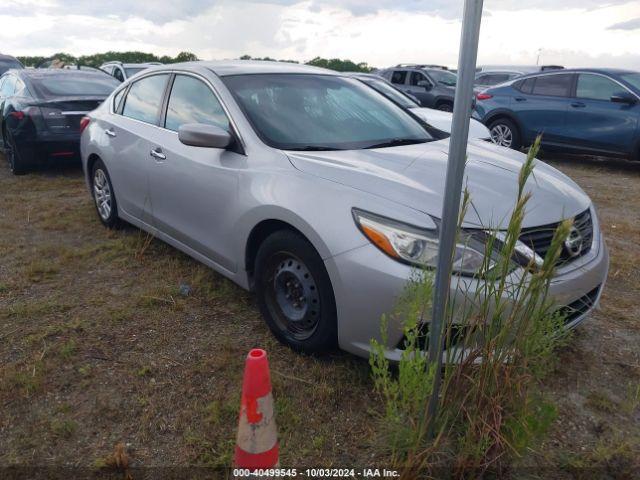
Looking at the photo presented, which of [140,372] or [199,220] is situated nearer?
[140,372]

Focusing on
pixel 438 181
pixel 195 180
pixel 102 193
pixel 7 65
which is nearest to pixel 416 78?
pixel 7 65

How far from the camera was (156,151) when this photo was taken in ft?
13.1

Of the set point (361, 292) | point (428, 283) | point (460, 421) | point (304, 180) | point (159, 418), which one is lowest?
point (159, 418)

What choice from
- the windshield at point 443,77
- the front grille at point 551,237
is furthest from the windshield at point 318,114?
the windshield at point 443,77

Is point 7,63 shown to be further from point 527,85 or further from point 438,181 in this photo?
point 438,181

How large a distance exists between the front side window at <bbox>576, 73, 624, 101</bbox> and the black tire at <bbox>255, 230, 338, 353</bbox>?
287 inches

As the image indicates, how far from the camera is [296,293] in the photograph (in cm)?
298

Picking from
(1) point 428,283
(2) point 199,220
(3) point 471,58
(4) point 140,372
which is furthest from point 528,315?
(2) point 199,220

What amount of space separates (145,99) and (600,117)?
677 cm

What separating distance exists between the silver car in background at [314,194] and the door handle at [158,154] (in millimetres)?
16

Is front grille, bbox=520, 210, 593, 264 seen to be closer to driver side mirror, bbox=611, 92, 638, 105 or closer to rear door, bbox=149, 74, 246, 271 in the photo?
rear door, bbox=149, 74, 246, 271

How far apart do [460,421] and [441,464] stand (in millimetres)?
173

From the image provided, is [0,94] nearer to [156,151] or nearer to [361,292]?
[156,151]

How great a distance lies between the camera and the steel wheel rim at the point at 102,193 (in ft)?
16.5
